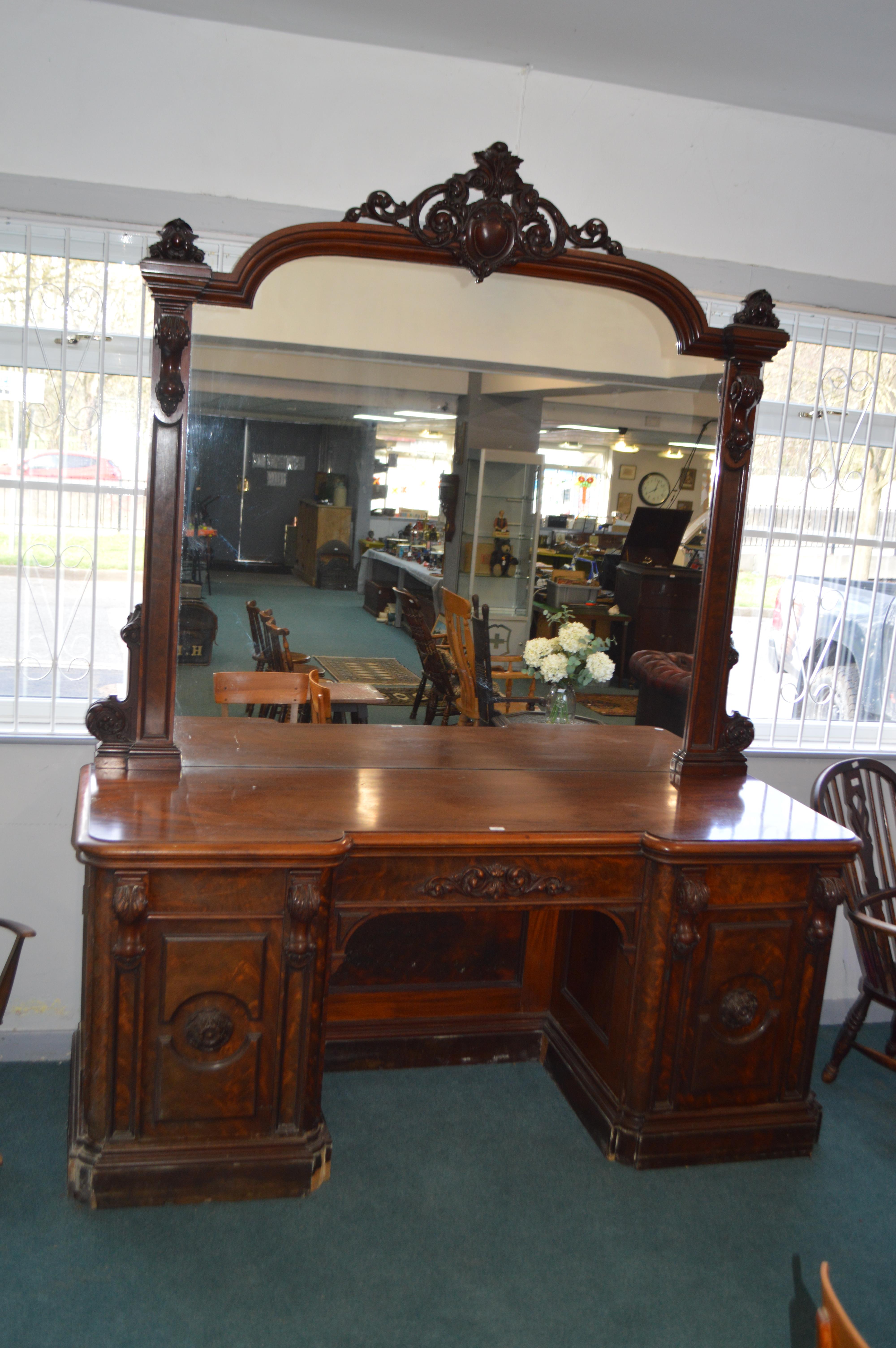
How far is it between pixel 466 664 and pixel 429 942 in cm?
84

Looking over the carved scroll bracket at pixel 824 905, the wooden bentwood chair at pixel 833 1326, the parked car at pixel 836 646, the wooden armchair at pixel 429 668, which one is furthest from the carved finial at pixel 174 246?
the wooden bentwood chair at pixel 833 1326

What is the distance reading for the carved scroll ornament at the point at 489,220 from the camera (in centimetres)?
268

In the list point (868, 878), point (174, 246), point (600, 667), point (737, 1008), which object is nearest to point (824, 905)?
point (737, 1008)

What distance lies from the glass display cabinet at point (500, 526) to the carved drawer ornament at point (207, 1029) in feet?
4.16

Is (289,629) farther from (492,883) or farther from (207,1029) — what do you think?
(207,1029)

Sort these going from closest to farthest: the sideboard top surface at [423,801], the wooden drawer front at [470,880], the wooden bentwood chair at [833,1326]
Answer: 1. the wooden bentwood chair at [833,1326]
2. the sideboard top surface at [423,801]
3. the wooden drawer front at [470,880]

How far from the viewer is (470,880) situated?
251 centimetres

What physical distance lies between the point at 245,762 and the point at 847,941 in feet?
7.42

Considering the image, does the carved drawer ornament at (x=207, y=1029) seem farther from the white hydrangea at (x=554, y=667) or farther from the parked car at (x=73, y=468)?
the parked car at (x=73, y=468)

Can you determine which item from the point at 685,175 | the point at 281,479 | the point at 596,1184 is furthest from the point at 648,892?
the point at 685,175

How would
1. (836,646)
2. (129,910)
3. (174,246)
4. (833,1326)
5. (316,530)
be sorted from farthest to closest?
1. (836,646)
2. (316,530)
3. (174,246)
4. (129,910)
5. (833,1326)

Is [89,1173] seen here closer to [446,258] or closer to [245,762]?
[245,762]

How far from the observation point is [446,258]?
278 cm

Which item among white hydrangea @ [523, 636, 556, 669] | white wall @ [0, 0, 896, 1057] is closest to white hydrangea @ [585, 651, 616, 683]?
white hydrangea @ [523, 636, 556, 669]
